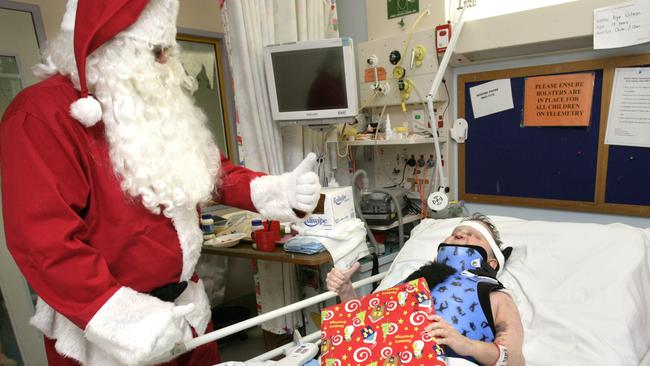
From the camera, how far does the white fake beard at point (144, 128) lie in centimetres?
101

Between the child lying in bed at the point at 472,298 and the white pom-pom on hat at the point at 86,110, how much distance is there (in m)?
0.84

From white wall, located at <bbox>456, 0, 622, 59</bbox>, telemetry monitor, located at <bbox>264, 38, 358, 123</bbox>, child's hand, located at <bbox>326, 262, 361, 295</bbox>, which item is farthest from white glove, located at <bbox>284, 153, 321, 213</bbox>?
white wall, located at <bbox>456, 0, 622, 59</bbox>

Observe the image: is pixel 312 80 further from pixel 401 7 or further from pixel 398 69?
pixel 401 7

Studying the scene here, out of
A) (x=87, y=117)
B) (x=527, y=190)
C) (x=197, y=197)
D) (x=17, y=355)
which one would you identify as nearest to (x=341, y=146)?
(x=527, y=190)

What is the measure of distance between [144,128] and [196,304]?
55cm

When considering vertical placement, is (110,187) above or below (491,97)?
below

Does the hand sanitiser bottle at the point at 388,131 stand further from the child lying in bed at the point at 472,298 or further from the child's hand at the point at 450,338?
the child's hand at the point at 450,338

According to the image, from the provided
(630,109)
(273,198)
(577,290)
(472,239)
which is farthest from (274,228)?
(630,109)

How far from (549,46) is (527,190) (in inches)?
27.6

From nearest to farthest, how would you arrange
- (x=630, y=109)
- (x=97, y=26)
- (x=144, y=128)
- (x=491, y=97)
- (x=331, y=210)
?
(x=97, y=26) → (x=144, y=128) → (x=630, y=109) → (x=331, y=210) → (x=491, y=97)

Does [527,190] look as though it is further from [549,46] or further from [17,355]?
[17,355]

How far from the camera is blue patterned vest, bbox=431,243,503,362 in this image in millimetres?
1201

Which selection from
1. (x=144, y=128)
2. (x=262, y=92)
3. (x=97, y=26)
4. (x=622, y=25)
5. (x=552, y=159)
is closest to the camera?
(x=97, y=26)

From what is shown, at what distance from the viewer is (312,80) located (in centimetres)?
216
